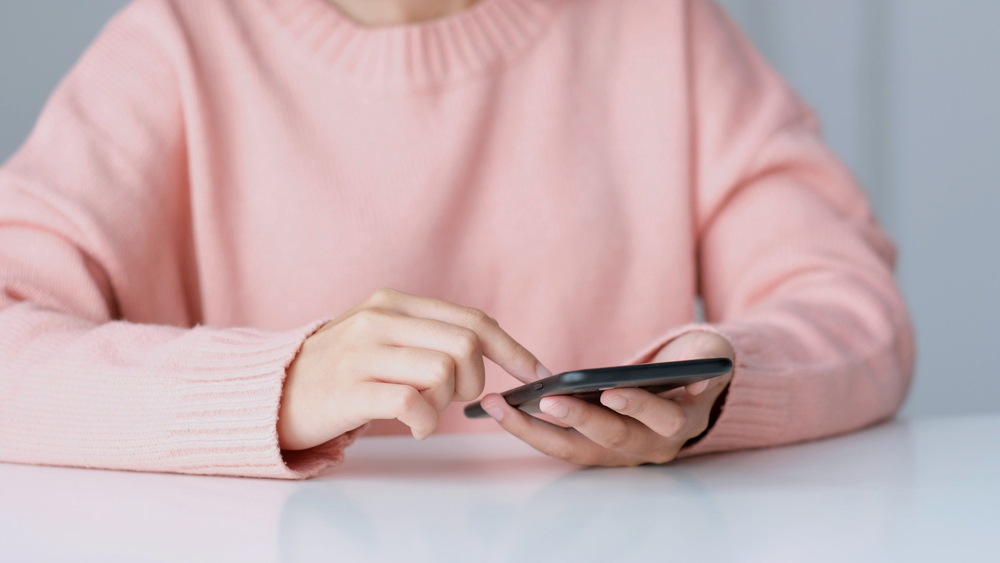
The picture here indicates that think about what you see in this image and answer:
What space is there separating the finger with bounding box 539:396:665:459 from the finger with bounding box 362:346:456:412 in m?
0.06

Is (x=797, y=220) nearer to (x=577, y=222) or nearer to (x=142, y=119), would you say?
(x=577, y=222)

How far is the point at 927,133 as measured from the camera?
6.67 feet

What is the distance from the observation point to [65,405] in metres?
0.65

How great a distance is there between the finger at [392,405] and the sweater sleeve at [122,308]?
7cm

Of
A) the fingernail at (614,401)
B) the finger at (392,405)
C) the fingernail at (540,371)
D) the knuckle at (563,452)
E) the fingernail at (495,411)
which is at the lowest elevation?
the knuckle at (563,452)

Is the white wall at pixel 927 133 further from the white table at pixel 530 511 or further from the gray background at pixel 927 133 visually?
the white table at pixel 530 511

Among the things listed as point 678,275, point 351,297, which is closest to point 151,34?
point 351,297

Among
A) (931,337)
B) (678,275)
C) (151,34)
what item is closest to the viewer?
(151,34)

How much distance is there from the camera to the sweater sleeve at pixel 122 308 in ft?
2.00

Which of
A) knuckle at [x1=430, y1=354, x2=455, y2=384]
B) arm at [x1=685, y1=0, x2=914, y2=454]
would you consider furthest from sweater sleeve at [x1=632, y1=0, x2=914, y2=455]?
knuckle at [x1=430, y1=354, x2=455, y2=384]

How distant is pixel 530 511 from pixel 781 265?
1.83 feet

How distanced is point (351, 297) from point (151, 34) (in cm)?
37

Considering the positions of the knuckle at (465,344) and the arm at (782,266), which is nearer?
the knuckle at (465,344)

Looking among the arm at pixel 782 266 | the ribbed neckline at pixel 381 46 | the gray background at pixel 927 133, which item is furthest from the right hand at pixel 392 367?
the gray background at pixel 927 133
